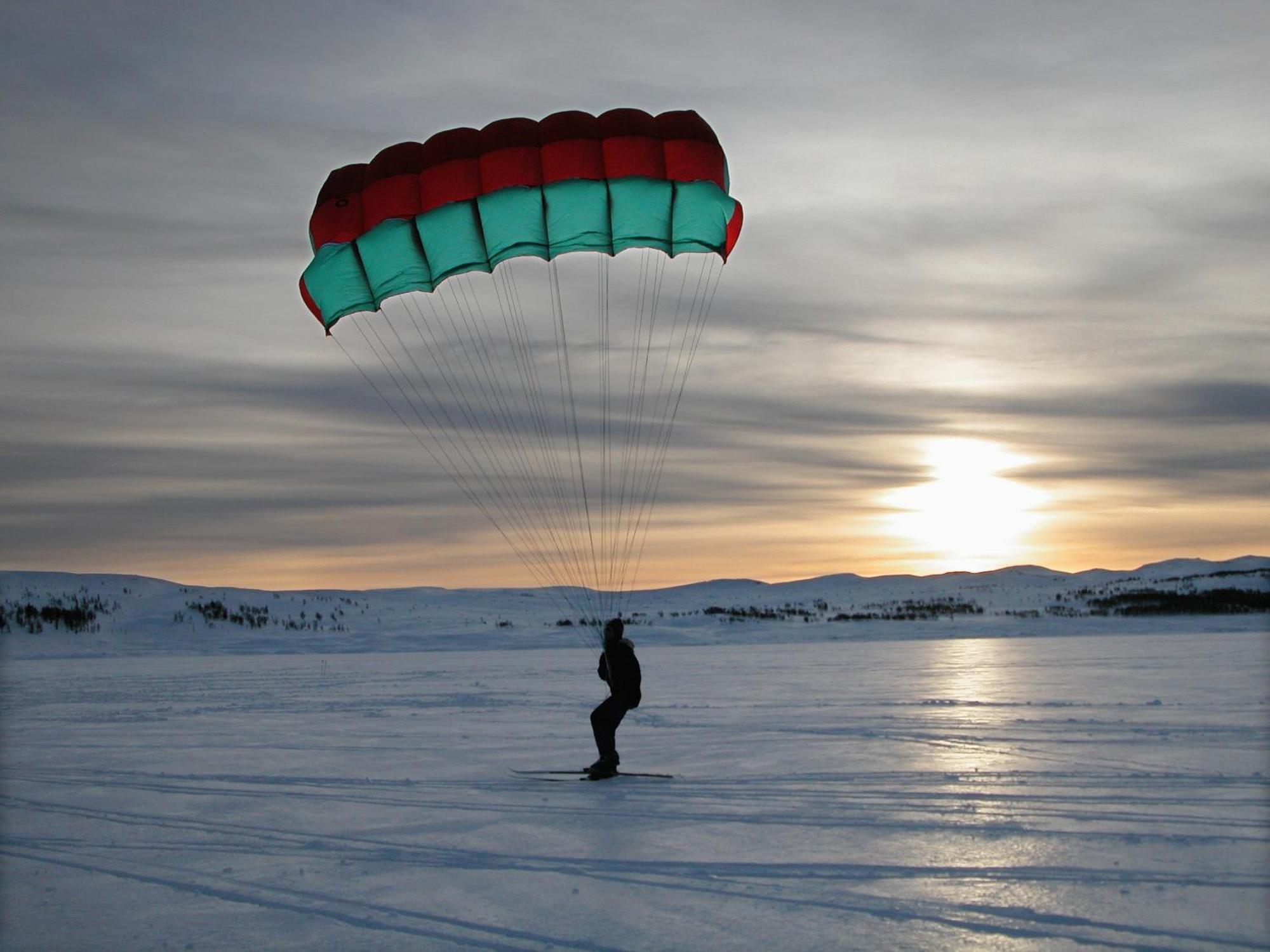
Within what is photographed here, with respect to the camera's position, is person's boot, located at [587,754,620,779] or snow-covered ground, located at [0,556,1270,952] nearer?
snow-covered ground, located at [0,556,1270,952]

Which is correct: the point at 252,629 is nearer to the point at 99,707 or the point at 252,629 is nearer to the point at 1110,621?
the point at 99,707

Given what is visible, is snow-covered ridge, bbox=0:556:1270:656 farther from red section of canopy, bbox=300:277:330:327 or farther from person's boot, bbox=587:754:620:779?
person's boot, bbox=587:754:620:779

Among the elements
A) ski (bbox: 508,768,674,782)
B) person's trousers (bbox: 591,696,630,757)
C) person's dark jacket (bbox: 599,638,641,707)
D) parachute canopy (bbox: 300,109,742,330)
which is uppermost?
parachute canopy (bbox: 300,109,742,330)

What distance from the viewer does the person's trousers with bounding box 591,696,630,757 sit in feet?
33.0

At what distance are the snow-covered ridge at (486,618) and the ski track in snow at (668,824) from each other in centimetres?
1963

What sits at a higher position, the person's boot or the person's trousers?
the person's trousers

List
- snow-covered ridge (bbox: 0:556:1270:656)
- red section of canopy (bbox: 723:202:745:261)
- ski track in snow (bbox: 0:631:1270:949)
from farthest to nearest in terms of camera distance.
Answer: snow-covered ridge (bbox: 0:556:1270:656)
red section of canopy (bbox: 723:202:745:261)
ski track in snow (bbox: 0:631:1270:949)

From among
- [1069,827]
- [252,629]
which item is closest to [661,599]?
[252,629]

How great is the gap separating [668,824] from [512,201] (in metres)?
7.66

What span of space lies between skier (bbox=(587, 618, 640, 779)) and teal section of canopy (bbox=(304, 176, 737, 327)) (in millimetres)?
4826

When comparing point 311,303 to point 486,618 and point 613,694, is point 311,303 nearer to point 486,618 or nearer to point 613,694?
point 613,694

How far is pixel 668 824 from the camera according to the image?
7762 mm

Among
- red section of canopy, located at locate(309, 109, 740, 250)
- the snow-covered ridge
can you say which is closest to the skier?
red section of canopy, located at locate(309, 109, 740, 250)

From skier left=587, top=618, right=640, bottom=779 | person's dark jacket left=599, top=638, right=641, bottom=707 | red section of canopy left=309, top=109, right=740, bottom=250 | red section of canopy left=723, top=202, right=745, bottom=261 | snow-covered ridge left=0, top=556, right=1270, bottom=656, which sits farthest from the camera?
snow-covered ridge left=0, top=556, right=1270, bottom=656
